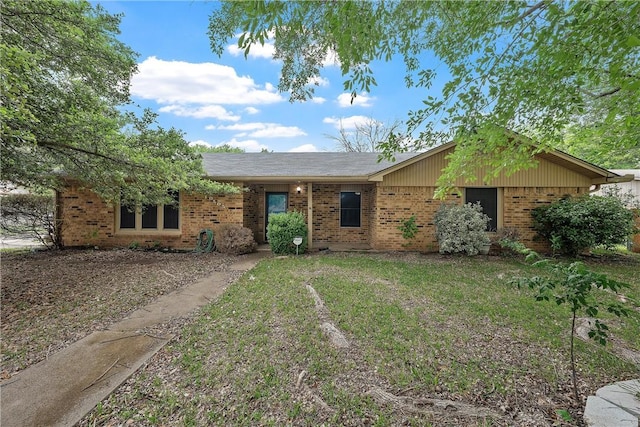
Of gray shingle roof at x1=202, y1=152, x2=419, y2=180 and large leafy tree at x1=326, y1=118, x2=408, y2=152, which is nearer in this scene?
gray shingle roof at x1=202, y1=152, x2=419, y2=180

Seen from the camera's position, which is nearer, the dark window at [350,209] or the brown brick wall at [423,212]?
the brown brick wall at [423,212]

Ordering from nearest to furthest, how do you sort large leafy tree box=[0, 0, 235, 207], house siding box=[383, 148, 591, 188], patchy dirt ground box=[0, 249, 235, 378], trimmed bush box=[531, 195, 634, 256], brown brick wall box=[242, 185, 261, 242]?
patchy dirt ground box=[0, 249, 235, 378]
large leafy tree box=[0, 0, 235, 207]
trimmed bush box=[531, 195, 634, 256]
house siding box=[383, 148, 591, 188]
brown brick wall box=[242, 185, 261, 242]

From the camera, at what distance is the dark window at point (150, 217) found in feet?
29.5

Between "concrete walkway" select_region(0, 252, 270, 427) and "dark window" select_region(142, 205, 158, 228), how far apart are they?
19.7 ft

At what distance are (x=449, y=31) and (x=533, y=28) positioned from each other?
0.94m

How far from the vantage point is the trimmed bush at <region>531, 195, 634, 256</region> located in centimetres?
713

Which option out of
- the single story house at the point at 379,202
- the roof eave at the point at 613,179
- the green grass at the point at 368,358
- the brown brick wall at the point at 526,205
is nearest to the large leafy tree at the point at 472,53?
the green grass at the point at 368,358

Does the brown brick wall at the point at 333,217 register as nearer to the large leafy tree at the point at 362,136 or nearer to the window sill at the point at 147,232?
the window sill at the point at 147,232

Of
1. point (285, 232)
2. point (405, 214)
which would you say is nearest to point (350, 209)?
point (405, 214)

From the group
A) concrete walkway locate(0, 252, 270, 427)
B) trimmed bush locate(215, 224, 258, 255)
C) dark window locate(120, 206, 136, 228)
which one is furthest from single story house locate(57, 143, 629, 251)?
concrete walkway locate(0, 252, 270, 427)

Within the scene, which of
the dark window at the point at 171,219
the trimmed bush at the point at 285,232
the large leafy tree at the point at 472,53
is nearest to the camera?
the large leafy tree at the point at 472,53

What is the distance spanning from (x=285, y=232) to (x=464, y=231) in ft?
17.1

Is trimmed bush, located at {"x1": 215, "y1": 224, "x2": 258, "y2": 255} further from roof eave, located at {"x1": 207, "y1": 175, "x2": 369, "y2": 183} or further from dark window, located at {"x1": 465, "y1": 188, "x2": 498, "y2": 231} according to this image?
dark window, located at {"x1": 465, "y1": 188, "x2": 498, "y2": 231}

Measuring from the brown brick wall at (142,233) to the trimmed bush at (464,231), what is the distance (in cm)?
647
